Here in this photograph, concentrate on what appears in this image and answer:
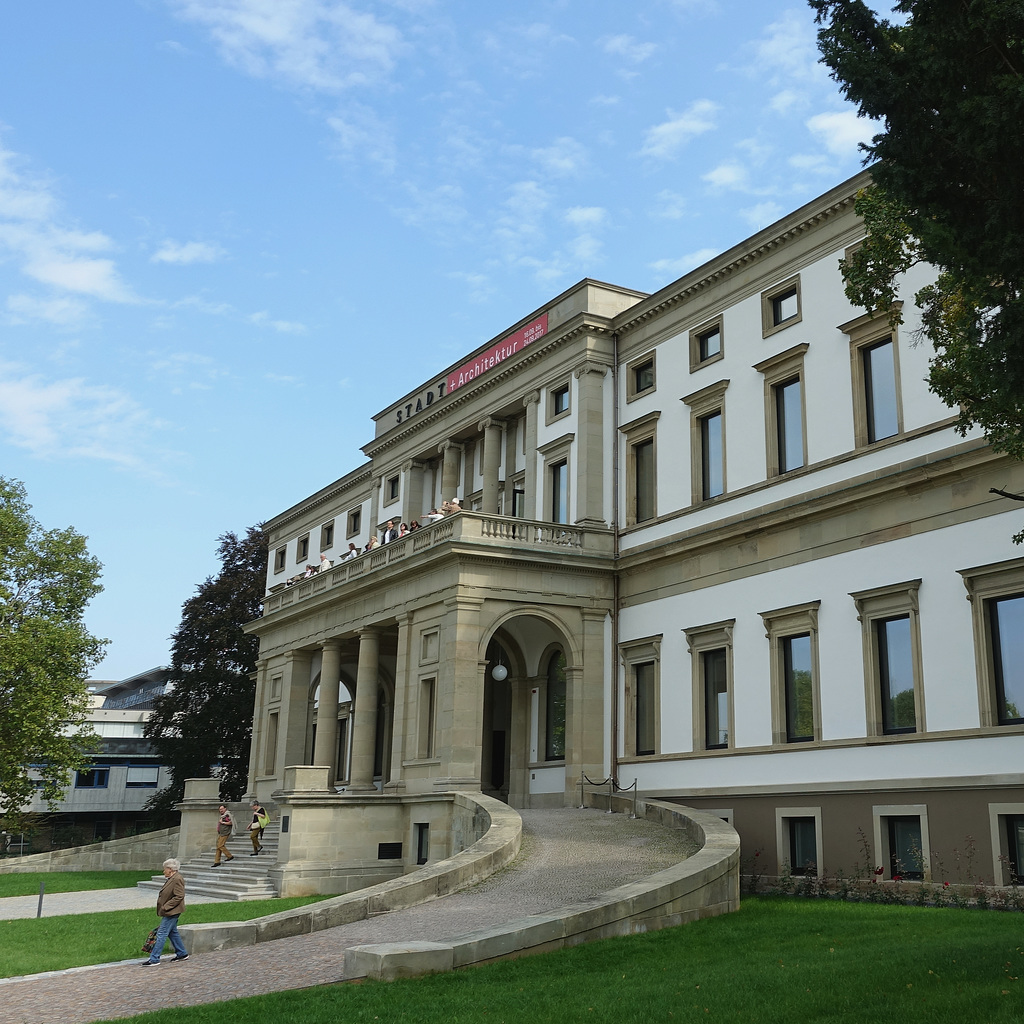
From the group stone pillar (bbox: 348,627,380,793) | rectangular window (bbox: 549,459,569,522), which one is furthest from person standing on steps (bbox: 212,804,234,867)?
rectangular window (bbox: 549,459,569,522)

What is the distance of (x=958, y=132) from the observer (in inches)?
473

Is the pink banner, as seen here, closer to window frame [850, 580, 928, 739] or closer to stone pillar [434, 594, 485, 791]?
stone pillar [434, 594, 485, 791]

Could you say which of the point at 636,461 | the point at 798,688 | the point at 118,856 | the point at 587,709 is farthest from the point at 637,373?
the point at 118,856

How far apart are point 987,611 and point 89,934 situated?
19514 millimetres

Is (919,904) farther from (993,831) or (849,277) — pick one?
(849,277)

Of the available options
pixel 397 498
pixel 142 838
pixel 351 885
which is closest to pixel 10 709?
pixel 142 838

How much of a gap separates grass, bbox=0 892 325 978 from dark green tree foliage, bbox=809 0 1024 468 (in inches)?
651

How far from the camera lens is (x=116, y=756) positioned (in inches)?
3890

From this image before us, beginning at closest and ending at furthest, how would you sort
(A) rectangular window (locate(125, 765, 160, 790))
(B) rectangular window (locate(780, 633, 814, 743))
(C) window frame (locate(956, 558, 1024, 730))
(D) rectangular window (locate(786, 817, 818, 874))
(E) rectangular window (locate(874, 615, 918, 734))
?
(C) window frame (locate(956, 558, 1024, 730))
(E) rectangular window (locate(874, 615, 918, 734))
(D) rectangular window (locate(786, 817, 818, 874))
(B) rectangular window (locate(780, 633, 814, 743))
(A) rectangular window (locate(125, 765, 160, 790))

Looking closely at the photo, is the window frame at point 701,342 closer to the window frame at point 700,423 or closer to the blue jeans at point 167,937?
the window frame at point 700,423

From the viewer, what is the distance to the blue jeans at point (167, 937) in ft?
57.6

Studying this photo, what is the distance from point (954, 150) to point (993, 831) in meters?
15.1

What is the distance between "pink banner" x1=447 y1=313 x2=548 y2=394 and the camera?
39750mm

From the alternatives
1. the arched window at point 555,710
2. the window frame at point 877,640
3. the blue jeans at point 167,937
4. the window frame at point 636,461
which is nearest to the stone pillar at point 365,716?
the arched window at point 555,710
